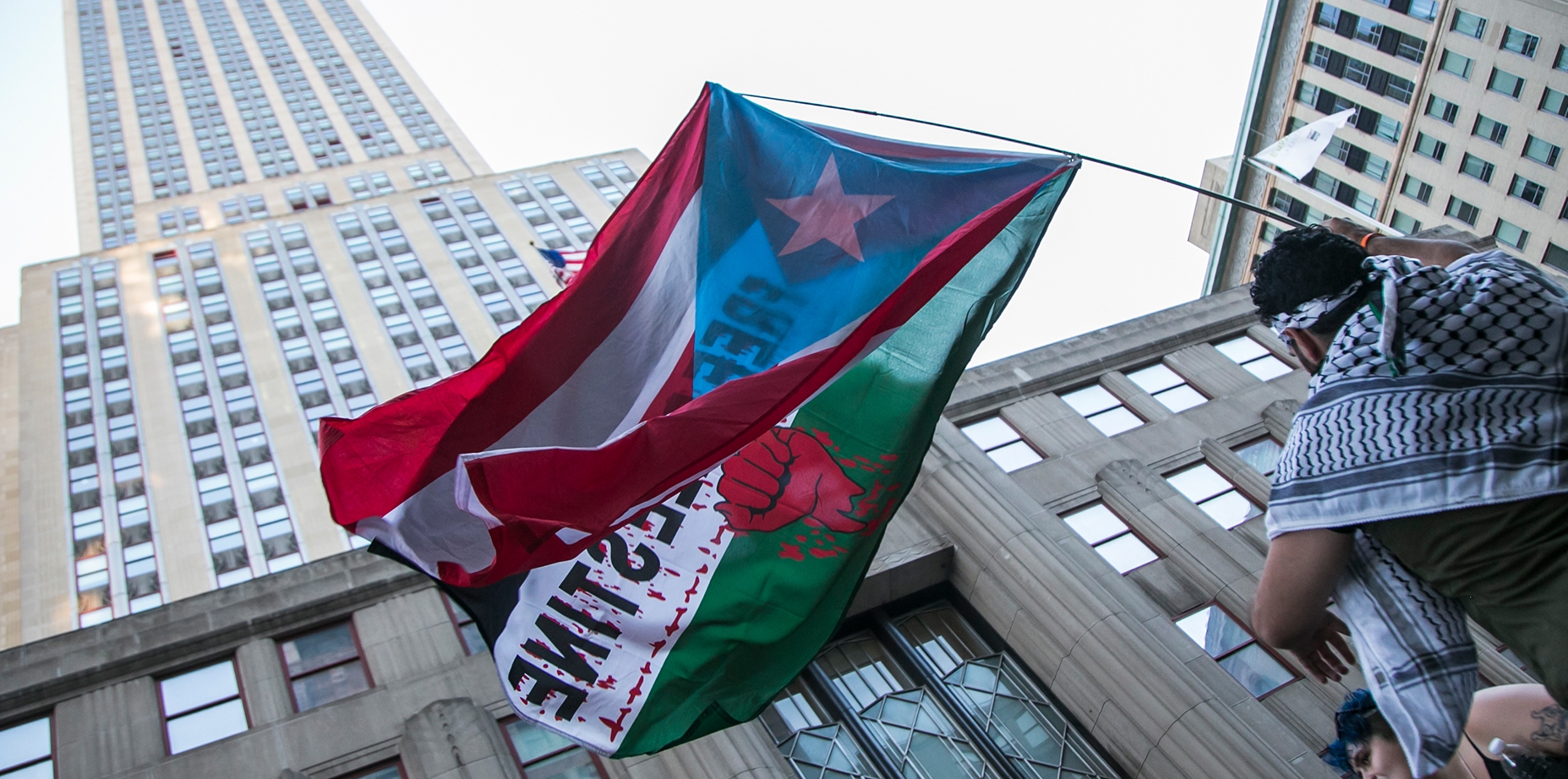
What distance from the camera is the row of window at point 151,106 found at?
91062 millimetres

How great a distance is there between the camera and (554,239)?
71.8 metres

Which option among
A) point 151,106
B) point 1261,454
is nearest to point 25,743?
point 1261,454

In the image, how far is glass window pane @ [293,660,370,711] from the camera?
15.2 metres

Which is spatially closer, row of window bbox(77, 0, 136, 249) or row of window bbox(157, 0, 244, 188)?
row of window bbox(77, 0, 136, 249)

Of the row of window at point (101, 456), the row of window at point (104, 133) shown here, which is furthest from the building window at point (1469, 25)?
the row of window at point (104, 133)

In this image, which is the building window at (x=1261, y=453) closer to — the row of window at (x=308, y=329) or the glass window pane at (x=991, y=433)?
the glass window pane at (x=991, y=433)

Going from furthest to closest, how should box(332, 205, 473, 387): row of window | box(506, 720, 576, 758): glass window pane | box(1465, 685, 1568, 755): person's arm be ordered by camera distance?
box(332, 205, 473, 387): row of window → box(506, 720, 576, 758): glass window pane → box(1465, 685, 1568, 755): person's arm

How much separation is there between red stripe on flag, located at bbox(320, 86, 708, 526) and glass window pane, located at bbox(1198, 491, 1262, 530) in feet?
39.3

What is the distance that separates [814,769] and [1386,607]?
10205 millimetres

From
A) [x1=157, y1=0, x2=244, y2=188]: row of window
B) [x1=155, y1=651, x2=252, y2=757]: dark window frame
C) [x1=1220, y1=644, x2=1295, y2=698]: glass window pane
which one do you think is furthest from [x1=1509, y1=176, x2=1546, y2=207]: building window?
[x1=157, y1=0, x2=244, y2=188]: row of window

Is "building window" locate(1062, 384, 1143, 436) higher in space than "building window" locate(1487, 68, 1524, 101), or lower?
higher

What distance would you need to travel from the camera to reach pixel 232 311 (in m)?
64.9

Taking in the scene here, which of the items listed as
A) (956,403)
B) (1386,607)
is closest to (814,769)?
(956,403)

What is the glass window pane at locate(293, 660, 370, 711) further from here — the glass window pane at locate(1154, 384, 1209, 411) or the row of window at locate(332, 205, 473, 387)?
the row of window at locate(332, 205, 473, 387)
